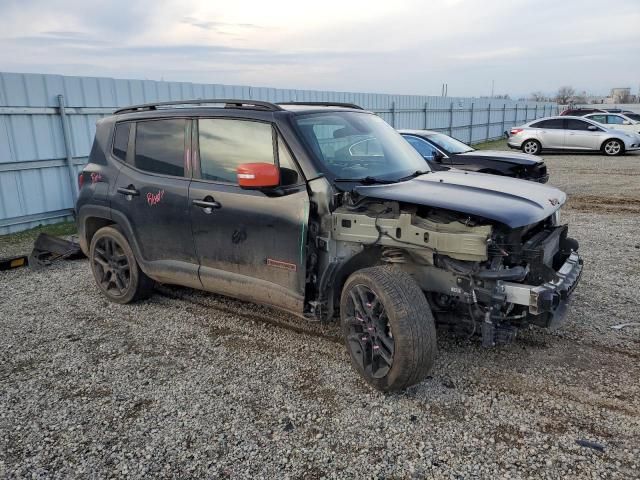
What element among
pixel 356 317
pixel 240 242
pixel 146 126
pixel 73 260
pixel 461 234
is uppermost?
pixel 146 126

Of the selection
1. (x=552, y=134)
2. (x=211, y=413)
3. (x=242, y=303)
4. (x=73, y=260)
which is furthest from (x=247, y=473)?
(x=552, y=134)

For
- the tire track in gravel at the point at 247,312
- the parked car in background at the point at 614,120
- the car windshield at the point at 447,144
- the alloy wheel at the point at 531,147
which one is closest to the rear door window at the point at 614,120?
the parked car in background at the point at 614,120

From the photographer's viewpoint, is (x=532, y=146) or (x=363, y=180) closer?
(x=363, y=180)

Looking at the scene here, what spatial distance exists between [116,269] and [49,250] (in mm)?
2140

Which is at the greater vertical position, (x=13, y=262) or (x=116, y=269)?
(x=116, y=269)

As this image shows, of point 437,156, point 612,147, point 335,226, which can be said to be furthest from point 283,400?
point 612,147

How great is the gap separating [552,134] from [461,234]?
19.8 metres

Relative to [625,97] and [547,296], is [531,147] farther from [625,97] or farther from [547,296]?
[625,97]

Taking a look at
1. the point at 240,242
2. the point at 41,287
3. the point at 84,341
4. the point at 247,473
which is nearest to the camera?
the point at 247,473

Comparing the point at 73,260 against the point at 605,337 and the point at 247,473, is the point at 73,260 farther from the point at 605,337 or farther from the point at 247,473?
the point at 605,337

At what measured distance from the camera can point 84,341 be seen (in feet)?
14.6

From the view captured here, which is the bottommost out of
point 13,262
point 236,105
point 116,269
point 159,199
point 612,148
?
point 612,148

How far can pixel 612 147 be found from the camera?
2069 centimetres

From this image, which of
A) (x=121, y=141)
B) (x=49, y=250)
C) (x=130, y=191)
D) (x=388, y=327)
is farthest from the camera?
(x=49, y=250)
